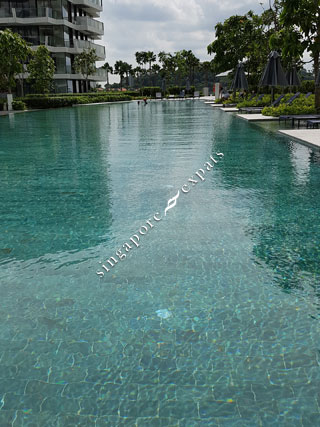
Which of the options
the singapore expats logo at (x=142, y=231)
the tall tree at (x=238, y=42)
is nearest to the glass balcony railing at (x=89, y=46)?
the tall tree at (x=238, y=42)

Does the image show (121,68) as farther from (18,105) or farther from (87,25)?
(18,105)

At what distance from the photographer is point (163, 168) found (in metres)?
11.6

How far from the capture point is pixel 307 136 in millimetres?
15562

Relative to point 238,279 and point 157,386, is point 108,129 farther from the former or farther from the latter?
point 157,386

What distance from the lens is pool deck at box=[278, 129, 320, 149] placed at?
13891mm

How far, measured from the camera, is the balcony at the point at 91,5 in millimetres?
67312

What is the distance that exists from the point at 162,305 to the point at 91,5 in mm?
75895

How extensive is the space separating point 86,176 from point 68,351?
739cm

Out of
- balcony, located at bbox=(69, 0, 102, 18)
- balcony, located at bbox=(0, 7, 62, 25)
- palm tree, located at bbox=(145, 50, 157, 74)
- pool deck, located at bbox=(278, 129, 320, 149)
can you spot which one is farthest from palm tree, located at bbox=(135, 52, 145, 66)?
pool deck, located at bbox=(278, 129, 320, 149)

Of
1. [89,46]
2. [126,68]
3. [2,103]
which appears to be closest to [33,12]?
[89,46]

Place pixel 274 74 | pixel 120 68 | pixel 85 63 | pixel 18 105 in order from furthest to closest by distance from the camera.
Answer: pixel 120 68
pixel 85 63
pixel 18 105
pixel 274 74

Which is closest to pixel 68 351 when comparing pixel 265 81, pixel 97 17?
pixel 265 81

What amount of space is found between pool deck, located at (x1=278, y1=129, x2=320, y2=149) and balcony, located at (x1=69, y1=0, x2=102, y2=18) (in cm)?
5923

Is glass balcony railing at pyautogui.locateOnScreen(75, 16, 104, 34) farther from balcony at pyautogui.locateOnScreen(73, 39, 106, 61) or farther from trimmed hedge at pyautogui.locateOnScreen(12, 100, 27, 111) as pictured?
trimmed hedge at pyautogui.locateOnScreen(12, 100, 27, 111)
